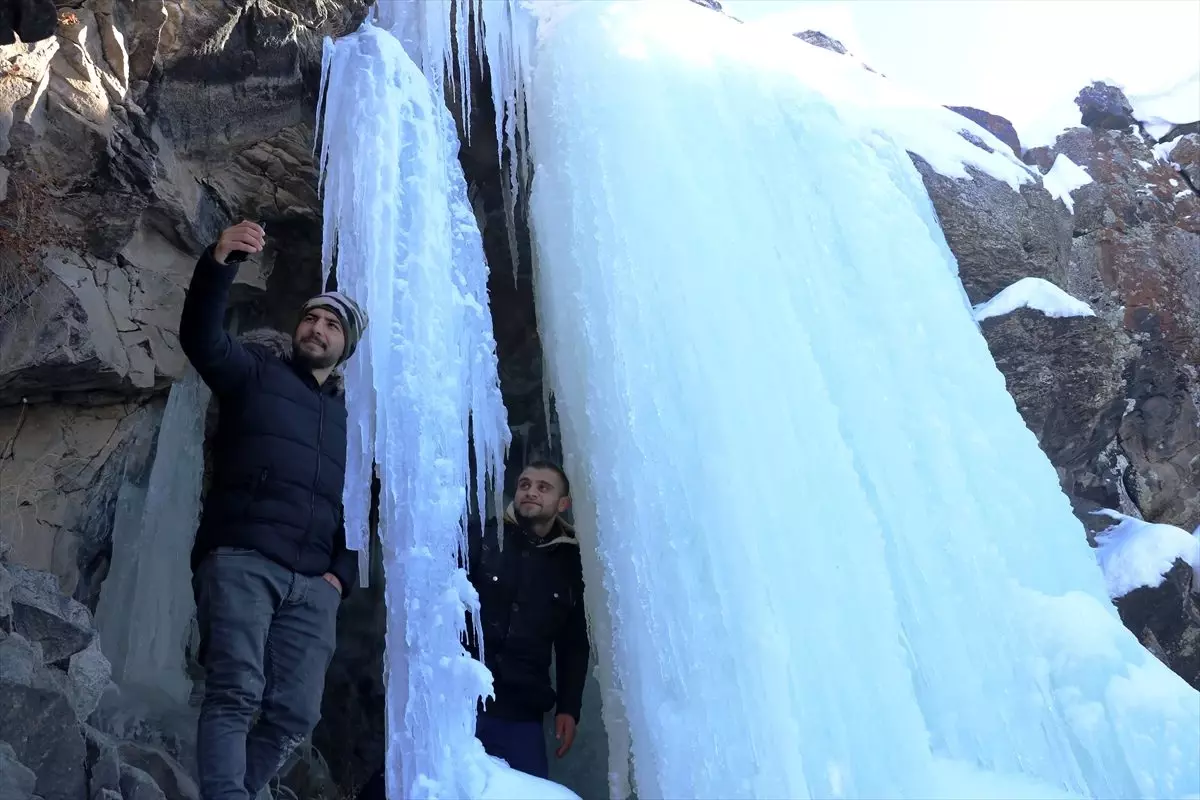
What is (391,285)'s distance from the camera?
11.8 feet

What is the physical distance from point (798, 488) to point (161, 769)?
2.36 meters

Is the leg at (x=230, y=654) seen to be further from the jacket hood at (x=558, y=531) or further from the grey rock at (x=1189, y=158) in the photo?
the grey rock at (x=1189, y=158)

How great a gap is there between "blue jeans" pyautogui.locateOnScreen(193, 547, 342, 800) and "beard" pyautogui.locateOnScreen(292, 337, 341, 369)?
A: 0.64m

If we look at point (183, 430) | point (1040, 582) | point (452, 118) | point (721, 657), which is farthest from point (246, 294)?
point (1040, 582)

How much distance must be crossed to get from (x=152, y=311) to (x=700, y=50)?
3.19 m

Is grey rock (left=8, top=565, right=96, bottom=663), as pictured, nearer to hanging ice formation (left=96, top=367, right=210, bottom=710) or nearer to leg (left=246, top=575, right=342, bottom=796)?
leg (left=246, top=575, right=342, bottom=796)

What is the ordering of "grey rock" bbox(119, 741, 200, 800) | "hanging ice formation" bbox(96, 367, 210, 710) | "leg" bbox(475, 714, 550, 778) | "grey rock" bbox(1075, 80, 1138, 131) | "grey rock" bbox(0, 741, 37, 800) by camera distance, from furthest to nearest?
"grey rock" bbox(1075, 80, 1138, 131), "hanging ice formation" bbox(96, 367, 210, 710), "leg" bbox(475, 714, 550, 778), "grey rock" bbox(119, 741, 200, 800), "grey rock" bbox(0, 741, 37, 800)

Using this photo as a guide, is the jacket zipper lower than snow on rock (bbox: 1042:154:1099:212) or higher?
higher

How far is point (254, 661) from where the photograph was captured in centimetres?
251

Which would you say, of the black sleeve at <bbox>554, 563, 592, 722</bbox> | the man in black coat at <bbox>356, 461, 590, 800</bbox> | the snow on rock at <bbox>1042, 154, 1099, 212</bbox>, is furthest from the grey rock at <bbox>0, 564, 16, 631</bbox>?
the snow on rock at <bbox>1042, 154, 1099, 212</bbox>

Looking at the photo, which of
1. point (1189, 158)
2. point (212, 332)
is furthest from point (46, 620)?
point (1189, 158)

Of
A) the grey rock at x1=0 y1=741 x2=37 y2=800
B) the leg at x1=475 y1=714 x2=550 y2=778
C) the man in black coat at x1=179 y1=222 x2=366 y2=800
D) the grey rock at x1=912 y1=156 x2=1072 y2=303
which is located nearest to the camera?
the grey rock at x1=0 y1=741 x2=37 y2=800

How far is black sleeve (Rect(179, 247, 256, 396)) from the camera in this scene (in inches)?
102

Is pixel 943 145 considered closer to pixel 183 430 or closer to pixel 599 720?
pixel 599 720
